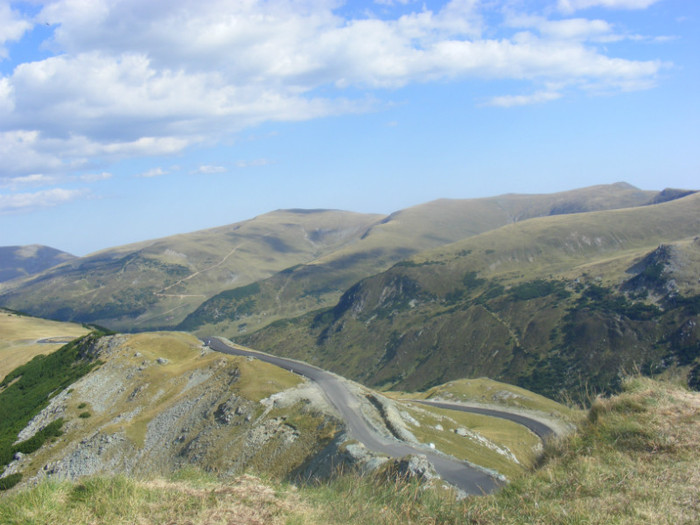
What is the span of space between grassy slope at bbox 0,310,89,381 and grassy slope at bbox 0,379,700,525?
100705 mm

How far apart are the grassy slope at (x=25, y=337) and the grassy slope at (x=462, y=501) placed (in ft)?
330

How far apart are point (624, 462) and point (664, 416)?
294 centimetres

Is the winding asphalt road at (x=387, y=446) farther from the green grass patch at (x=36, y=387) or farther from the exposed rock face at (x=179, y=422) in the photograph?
the green grass patch at (x=36, y=387)

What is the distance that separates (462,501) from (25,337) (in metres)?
138

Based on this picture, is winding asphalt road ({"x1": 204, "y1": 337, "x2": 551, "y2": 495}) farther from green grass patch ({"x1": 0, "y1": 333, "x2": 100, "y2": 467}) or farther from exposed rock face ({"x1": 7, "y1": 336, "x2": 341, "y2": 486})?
green grass patch ({"x1": 0, "y1": 333, "x2": 100, "y2": 467})

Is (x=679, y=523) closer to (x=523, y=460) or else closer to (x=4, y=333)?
(x=523, y=460)

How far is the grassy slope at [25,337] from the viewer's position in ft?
309

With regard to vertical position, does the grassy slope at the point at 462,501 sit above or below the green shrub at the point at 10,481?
above

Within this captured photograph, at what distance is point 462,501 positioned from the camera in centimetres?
1159

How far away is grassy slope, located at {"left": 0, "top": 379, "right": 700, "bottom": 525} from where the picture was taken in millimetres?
9617

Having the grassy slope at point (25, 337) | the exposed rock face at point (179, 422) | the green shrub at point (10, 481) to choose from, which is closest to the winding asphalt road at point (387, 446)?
the exposed rock face at point (179, 422)

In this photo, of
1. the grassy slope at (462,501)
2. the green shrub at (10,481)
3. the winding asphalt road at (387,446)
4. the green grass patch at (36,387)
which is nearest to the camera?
the grassy slope at (462,501)

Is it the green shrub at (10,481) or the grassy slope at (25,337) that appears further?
the grassy slope at (25,337)

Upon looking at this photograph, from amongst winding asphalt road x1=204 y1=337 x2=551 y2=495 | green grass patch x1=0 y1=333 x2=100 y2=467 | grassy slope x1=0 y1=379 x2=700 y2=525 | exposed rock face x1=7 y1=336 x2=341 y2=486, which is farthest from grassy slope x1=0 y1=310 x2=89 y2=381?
grassy slope x1=0 y1=379 x2=700 y2=525
